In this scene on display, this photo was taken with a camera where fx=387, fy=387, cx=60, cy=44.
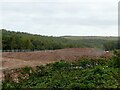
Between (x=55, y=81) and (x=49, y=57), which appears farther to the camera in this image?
→ (x=49, y=57)

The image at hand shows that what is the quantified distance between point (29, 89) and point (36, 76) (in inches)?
97.4

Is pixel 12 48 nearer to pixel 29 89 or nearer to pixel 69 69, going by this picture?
pixel 69 69

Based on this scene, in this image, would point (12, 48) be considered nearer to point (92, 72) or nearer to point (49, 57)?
point (49, 57)

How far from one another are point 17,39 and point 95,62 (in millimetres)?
18782

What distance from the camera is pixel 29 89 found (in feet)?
33.2

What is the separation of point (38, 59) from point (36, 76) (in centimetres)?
841

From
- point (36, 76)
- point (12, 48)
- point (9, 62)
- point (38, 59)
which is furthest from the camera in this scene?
point (12, 48)

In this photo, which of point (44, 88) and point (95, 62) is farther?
point (95, 62)

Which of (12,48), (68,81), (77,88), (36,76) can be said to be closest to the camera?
(77,88)

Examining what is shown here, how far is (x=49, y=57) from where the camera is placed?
21.2 m

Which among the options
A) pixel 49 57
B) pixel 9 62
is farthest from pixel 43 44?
pixel 9 62

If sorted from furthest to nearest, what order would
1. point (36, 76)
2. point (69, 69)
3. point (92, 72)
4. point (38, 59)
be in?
point (38, 59) < point (69, 69) < point (36, 76) < point (92, 72)

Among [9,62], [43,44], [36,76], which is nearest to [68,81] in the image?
[36,76]

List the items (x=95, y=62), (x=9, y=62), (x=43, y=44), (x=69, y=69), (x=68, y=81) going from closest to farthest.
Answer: (x=68, y=81)
(x=69, y=69)
(x=95, y=62)
(x=9, y=62)
(x=43, y=44)
